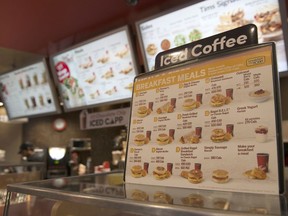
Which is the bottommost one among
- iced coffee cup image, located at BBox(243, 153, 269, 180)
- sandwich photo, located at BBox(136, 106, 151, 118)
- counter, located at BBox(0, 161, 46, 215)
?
counter, located at BBox(0, 161, 46, 215)

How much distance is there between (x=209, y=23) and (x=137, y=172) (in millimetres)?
1300

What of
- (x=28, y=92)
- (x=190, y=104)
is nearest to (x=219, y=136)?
(x=190, y=104)

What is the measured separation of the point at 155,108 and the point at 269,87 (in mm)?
363

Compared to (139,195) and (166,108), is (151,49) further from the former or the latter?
(139,195)

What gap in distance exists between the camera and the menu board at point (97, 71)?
2381 millimetres

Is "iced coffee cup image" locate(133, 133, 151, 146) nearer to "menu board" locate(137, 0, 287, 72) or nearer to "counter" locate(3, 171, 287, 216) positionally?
"counter" locate(3, 171, 287, 216)

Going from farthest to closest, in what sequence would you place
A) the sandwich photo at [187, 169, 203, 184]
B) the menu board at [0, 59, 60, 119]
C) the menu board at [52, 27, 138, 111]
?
the menu board at [0, 59, 60, 119], the menu board at [52, 27, 138, 111], the sandwich photo at [187, 169, 203, 184]

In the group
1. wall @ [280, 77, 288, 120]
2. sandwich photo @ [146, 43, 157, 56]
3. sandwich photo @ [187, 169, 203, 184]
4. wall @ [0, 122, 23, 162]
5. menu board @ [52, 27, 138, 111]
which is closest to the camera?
sandwich photo @ [187, 169, 203, 184]

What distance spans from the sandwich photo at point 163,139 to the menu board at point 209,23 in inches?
43.7

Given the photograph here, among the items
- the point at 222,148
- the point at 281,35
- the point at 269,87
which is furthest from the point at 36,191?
the point at 281,35

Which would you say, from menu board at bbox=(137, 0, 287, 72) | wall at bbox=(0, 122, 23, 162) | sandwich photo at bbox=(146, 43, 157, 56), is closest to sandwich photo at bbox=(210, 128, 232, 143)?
menu board at bbox=(137, 0, 287, 72)

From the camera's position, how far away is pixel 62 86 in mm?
2883

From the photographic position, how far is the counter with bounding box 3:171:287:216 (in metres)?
0.56

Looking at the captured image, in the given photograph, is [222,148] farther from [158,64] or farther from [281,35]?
[281,35]
